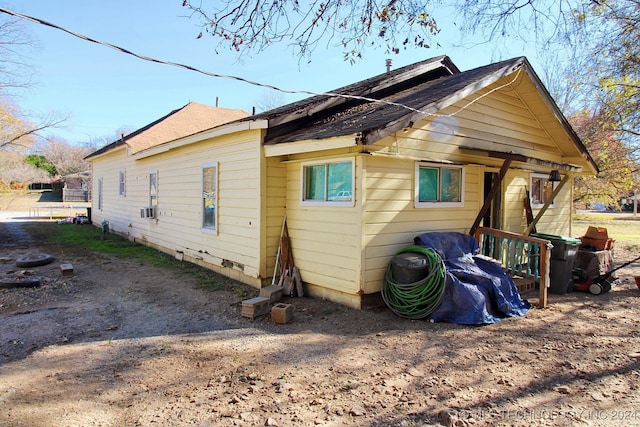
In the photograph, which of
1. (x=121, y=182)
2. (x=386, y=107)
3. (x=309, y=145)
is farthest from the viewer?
(x=121, y=182)

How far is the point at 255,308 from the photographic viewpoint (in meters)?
5.54

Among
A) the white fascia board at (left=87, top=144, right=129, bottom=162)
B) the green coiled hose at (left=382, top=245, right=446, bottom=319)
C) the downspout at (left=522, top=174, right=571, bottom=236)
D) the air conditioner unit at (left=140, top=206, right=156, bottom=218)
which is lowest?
the green coiled hose at (left=382, top=245, right=446, bottom=319)

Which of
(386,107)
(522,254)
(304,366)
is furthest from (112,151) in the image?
(522,254)

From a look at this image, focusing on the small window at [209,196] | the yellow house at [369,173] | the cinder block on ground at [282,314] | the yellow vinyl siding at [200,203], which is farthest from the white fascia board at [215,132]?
the cinder block on ground at [282,314]

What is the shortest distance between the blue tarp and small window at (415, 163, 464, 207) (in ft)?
2.23

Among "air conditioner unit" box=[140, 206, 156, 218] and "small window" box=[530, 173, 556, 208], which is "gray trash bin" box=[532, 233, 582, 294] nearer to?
"small window" box=[530, 173, 556, 208]

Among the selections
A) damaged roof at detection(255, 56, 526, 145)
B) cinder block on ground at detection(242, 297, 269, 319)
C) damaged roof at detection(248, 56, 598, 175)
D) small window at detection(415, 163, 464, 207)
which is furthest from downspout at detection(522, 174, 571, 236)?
cinder block on ground at detection(242, 297, 269, 319)

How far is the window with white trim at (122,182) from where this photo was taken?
14.7m

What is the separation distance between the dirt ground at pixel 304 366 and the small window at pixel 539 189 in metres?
3.18

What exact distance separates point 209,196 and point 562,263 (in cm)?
708

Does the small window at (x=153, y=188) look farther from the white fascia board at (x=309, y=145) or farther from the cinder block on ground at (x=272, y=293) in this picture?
the cinder block on ground at (x=272, y=293)

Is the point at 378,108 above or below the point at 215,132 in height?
above

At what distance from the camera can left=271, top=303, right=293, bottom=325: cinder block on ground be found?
5.32m

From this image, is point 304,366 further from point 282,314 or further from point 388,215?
point 388,215
